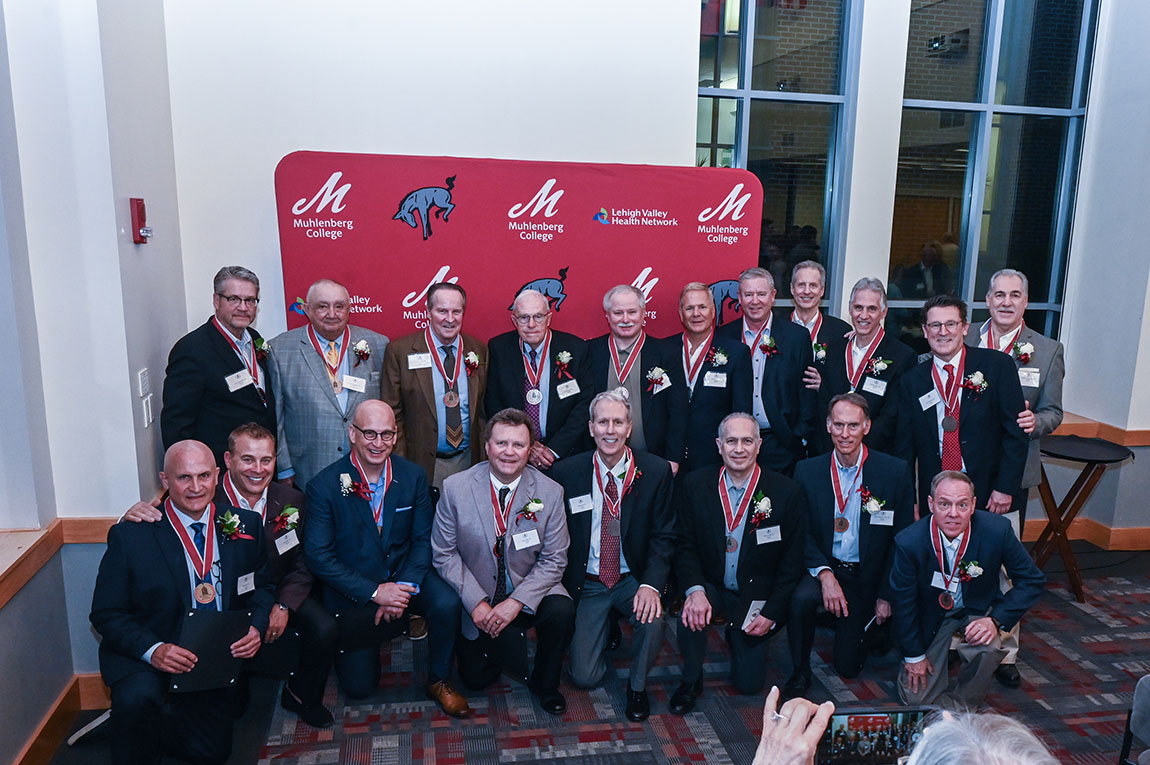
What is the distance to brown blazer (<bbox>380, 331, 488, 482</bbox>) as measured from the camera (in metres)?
4.09

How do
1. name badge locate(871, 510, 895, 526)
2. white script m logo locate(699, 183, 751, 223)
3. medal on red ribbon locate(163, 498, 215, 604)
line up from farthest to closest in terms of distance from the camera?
white script m logo locate(699, 183, 751, 223), name badge locate(871, 510, 895, 526), medal on red ribbon locate(163, 498, 215, 604)

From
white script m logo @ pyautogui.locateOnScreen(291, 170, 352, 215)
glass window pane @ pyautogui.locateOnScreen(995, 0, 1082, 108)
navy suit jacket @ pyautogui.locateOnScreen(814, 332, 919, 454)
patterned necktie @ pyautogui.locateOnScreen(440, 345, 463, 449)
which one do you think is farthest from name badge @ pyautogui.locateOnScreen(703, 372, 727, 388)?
glass window pane @ pyautogui.locateOnScreen(995, 0, 1082, 108)

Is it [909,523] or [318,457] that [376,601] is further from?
[909,523]

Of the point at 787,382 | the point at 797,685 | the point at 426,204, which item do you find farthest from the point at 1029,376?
the point at 426,204

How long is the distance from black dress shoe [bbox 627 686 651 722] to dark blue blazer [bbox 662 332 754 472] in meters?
1.28

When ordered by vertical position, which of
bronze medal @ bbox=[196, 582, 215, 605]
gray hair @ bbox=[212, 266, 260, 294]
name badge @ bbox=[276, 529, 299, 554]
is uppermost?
gray hair @ bbox=[212, 266, 260, 294]

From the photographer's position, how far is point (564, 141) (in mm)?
4871

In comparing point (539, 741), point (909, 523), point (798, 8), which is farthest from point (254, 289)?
point (798, 8)

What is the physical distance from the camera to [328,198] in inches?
171

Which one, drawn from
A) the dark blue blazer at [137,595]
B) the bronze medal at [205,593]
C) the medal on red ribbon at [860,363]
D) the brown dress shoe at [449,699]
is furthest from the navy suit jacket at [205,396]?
the medal on red ribbon at [860,363]

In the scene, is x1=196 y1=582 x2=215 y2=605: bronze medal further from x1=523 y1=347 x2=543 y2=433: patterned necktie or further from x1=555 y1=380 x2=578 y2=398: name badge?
x1=555 y1=380 x2=578 y2=398: name badge

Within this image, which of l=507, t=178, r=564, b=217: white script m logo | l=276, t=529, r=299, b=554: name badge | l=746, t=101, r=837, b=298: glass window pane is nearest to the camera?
l=276, t=529, r=299, b=554: name badge

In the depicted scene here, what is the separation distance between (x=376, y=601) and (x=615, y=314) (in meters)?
1.87

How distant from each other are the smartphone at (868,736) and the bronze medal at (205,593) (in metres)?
2.36
